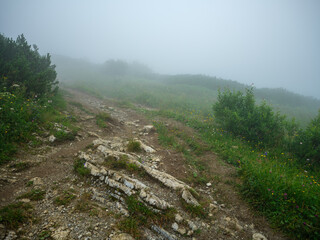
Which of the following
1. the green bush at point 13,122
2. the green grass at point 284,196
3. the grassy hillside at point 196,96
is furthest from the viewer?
the grassy hillside at point 196,96

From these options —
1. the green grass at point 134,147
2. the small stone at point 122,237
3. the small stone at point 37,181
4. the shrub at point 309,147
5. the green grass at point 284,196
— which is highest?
the shrub at point 309,147

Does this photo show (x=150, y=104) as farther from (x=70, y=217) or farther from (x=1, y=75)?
(x=70, y=217)

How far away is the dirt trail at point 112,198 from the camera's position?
346 centimetres

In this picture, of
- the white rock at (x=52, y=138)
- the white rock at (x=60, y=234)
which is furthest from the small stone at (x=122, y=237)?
the white rock at (x=52, y=138)

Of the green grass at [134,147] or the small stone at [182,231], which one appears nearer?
the small stone at [182,231]

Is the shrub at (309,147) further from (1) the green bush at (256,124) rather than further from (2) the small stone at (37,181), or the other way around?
(2) the small stone at (37,181)

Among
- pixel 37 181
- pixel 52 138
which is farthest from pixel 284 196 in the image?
pixel 52 138

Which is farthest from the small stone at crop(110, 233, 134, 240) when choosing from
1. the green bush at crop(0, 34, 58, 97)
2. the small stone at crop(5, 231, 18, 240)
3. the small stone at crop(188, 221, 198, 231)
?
the green bush at crop(0, 34, 58, 97)

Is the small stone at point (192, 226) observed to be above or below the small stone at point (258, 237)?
below

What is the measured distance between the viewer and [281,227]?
384 cm

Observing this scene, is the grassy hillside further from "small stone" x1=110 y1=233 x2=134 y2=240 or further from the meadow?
"small stone" x1=110 y1=233 x2=134 y2=240

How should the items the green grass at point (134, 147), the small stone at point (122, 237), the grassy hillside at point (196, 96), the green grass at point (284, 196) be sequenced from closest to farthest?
the small stone at point (122, 237) < the green grass at point (284, 196) < the green grass at point (134, 147) < the grassy hillside at point (196, 96)

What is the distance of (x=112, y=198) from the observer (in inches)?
172

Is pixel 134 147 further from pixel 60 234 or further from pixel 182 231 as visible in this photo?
pixel 60 234
